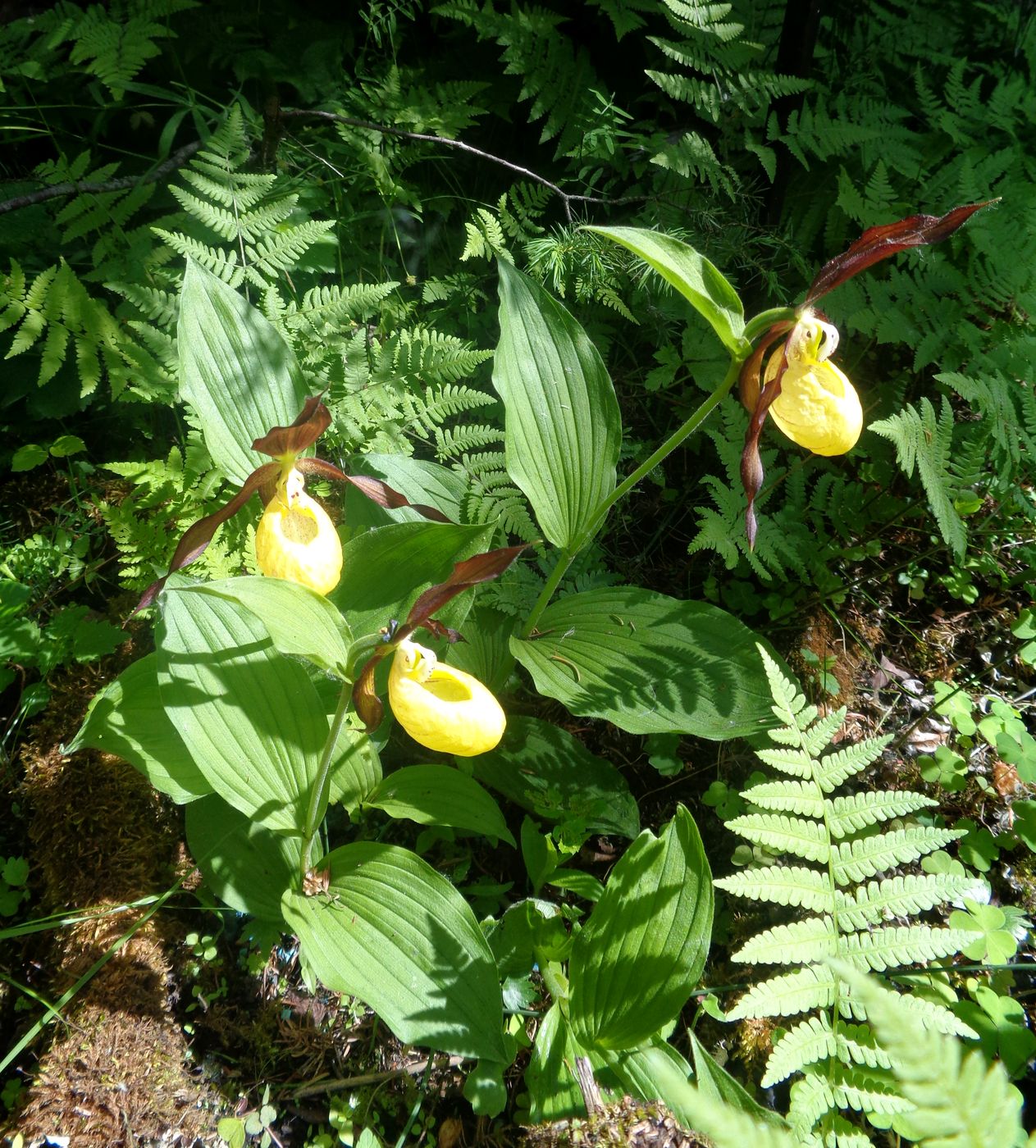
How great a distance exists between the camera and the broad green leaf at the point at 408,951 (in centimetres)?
148

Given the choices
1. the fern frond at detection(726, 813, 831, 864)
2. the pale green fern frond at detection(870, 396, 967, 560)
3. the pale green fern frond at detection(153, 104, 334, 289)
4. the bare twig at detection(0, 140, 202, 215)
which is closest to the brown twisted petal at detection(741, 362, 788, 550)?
the pale green fern frond at detection(870, 396, 967, 560)

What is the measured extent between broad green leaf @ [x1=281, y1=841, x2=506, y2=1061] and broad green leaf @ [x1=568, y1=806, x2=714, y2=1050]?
208 mm

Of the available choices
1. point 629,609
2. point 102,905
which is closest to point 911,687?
point 629,609

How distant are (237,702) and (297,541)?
37 cm

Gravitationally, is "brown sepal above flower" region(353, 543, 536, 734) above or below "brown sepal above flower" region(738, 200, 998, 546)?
below

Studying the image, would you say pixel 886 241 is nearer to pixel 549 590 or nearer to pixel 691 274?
pixel 691 274

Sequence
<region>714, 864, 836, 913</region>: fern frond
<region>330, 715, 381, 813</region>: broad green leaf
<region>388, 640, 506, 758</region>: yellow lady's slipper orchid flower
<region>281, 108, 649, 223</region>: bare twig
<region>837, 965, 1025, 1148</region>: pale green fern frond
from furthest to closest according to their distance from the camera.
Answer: <region>281, 108, 649, 223</region>: bare twig → <region>330, 715, 381, 813</region>: broad green leaf → <region>388, 640, 506, 758</region>: yellow lady's slipper orchid flower → <region>714, 864, 836, 913</region>: fern frond → <region>837, 965, 1025, 1148</region>: pale green fern frond

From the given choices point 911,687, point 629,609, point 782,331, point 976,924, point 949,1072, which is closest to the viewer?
point 949,1072

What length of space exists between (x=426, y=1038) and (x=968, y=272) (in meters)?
2.51

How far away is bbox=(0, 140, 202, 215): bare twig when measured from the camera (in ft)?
6.93

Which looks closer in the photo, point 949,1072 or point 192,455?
point 949,1072

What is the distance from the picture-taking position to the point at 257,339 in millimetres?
1855

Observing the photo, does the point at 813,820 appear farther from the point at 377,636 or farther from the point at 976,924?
the point at 377,636

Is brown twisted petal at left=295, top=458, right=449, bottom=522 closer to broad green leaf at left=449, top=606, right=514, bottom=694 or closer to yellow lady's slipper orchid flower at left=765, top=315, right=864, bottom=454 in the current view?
broad green leaf at left=449, top=606, right=514, bottom=694
